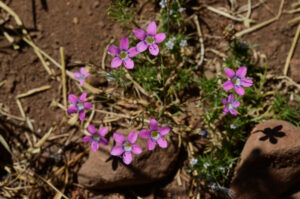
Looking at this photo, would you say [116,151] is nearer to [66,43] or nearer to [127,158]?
[127,158]

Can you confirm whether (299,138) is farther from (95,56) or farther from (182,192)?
(95,56)

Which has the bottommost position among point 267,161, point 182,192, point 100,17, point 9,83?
point 182,192

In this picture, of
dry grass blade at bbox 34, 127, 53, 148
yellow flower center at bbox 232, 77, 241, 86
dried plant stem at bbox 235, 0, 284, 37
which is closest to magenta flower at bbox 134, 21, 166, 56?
yellow flower center at bbox 232, 77, 241, 86

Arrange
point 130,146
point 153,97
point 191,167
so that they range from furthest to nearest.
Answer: point 153,97
point 191,167
point 130,146

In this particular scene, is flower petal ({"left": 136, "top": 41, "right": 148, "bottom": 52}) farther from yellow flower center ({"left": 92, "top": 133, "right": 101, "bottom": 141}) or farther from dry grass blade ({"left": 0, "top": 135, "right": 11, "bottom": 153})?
dry grass blade ({"left": 0, "top": 135, "right": 11, "bottom": 153})

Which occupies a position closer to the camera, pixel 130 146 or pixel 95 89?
pixel 130 146

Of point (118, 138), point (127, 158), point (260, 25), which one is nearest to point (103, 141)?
point (118, 138)

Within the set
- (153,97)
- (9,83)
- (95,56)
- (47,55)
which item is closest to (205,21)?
(153,97)
